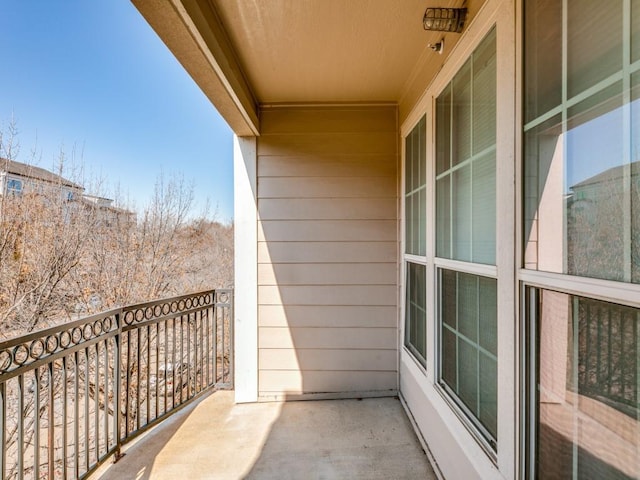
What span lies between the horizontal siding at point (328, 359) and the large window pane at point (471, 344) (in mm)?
1005

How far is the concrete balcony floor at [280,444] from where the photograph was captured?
77.8 inches

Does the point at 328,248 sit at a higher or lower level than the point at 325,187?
lower

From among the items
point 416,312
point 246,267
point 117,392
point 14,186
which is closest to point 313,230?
point 246,267

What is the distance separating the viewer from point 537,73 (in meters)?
1.06

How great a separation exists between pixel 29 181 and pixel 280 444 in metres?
5.29

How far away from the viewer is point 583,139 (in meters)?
0.85

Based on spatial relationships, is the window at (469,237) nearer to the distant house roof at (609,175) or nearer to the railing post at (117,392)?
the distant house roof at (609,175)

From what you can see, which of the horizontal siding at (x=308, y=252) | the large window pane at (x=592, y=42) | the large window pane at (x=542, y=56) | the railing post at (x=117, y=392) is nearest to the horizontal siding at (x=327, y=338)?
the horizontal siding at (x=308, y=252)

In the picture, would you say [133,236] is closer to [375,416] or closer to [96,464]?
[96,464]

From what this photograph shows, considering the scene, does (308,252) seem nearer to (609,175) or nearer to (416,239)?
(416,239)

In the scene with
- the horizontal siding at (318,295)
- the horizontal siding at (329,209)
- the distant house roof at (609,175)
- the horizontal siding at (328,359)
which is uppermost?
the horizontal siding at (329,209)

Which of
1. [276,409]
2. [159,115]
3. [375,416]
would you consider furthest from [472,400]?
[159,115]

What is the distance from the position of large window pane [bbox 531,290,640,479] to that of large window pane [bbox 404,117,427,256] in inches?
51.0

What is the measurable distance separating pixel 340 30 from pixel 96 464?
308 cm
